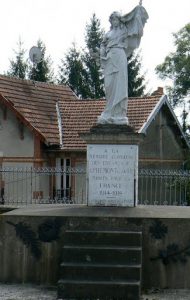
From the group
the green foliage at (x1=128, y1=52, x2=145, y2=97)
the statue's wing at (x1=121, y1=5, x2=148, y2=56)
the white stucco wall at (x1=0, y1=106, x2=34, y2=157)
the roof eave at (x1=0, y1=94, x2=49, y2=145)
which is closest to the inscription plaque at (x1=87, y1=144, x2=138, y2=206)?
the statue's wing at (x1=121, y1=5, x2=148, y2=56)

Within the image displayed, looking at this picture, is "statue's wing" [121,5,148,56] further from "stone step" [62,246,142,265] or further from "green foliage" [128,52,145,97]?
"green foliage" [128,52,145,97]

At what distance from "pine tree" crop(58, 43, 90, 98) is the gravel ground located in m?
33.7

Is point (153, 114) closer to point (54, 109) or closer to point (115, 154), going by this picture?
point (54, 109)

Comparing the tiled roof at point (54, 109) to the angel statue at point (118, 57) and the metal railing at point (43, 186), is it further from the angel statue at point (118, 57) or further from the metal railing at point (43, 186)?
the angel statue at point (118, 57)

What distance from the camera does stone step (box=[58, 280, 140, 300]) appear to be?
8719 millimetres

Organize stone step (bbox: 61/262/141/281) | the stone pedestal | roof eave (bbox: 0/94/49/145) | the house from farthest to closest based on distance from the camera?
1. the house
2. roof eave (bbox: 0/94/49/145)
3. the stone pedestal
4. stone step (bbox: 61/262/141/281)

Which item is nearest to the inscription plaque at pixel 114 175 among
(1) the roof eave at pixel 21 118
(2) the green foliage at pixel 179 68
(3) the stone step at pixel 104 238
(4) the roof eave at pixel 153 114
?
(3) the stone step at pixel 104 238

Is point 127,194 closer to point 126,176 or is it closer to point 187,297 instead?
point 126,176

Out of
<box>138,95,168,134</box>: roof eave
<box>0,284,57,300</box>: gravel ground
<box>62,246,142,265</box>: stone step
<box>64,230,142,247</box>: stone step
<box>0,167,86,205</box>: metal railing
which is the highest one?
<box>138,95,168,134</box>: roof eave

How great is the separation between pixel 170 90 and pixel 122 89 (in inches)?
983

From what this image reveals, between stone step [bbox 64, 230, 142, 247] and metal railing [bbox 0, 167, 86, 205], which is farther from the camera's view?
metal railing [bbox 0, 167, 86, 205]

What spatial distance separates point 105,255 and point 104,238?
398 mm

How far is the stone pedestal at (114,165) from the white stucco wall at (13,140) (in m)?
12.7

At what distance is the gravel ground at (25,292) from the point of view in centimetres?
888
